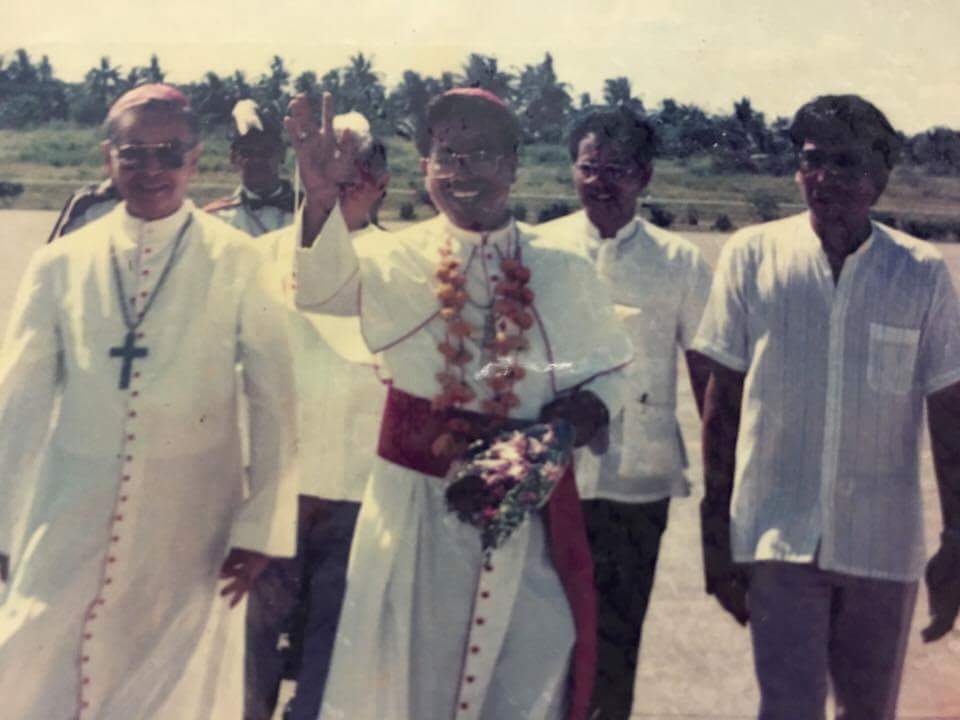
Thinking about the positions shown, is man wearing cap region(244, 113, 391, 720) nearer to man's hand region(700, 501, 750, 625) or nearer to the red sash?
the red sash

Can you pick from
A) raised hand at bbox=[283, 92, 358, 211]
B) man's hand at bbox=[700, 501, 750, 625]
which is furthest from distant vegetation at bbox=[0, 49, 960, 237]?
man's hand at bbox=[700, 501, 750, 625]

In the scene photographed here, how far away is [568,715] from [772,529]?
800 mm

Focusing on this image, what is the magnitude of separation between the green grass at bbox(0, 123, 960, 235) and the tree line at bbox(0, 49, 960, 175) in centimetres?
4

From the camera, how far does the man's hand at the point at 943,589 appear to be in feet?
12.3

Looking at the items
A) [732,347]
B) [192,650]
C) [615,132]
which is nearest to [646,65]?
[615,132]

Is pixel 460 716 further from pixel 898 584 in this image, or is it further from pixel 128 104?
pixel 128 104

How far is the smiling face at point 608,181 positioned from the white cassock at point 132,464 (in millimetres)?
970

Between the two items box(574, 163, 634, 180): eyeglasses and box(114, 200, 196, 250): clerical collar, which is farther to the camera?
box(574, 163, 634, 180): eyeglasses

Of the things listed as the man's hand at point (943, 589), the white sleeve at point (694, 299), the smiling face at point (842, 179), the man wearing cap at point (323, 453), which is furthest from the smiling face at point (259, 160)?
the man's hand at point (943, 589)

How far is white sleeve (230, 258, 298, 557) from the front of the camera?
12.0 feet

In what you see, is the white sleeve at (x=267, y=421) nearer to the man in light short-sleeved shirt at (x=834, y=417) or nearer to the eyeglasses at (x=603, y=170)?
the eyeglasses at (x=603, y=170)

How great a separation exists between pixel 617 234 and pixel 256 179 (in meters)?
1.09

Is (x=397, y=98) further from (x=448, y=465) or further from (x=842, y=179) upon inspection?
(x=842, y=179)

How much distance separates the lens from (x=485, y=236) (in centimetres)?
352
